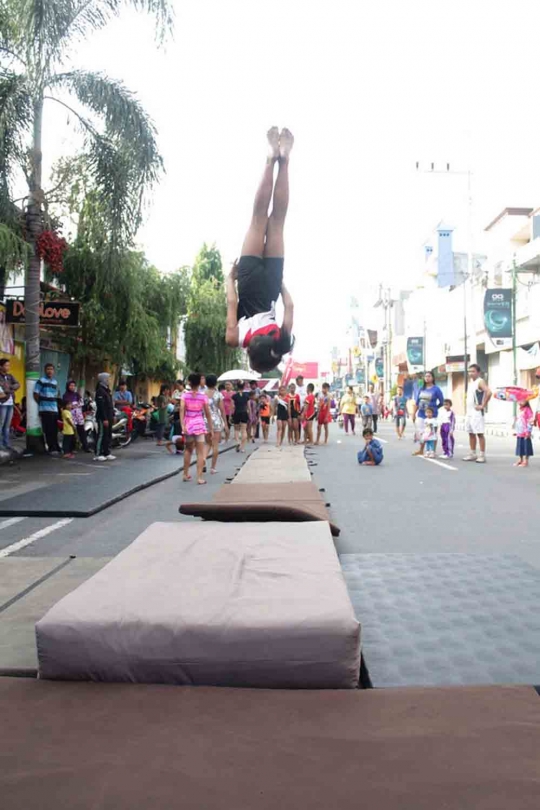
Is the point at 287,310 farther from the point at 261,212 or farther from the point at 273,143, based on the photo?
the point at 273,143

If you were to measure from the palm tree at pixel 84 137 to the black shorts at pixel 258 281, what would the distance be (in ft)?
31.7

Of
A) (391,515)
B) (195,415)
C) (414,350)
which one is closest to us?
(391,515)

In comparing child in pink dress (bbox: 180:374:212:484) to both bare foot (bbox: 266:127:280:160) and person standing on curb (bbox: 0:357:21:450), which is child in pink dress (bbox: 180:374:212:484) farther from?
bare foot (bbox: 266:127:280:160)

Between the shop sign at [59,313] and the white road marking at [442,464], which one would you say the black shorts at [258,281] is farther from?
the shop sign at [59,313]

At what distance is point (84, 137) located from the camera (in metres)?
16.0

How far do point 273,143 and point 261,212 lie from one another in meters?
0.48

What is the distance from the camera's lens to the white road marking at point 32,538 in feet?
21.5

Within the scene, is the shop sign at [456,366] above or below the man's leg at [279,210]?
above

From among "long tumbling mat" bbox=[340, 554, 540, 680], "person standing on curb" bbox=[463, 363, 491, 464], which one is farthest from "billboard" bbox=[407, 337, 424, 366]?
"long tumbling mat" bbox=[340, 554, 540, 680]

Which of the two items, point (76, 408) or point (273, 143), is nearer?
point (273, 143)

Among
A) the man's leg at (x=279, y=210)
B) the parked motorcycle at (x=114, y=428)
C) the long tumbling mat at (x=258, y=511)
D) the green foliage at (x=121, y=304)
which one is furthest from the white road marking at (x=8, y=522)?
the green foliage at (x=121, y=304)

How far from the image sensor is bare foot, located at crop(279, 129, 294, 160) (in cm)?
520

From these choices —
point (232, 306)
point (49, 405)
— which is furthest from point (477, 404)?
point (232, 306)

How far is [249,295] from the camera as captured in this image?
218 inches
